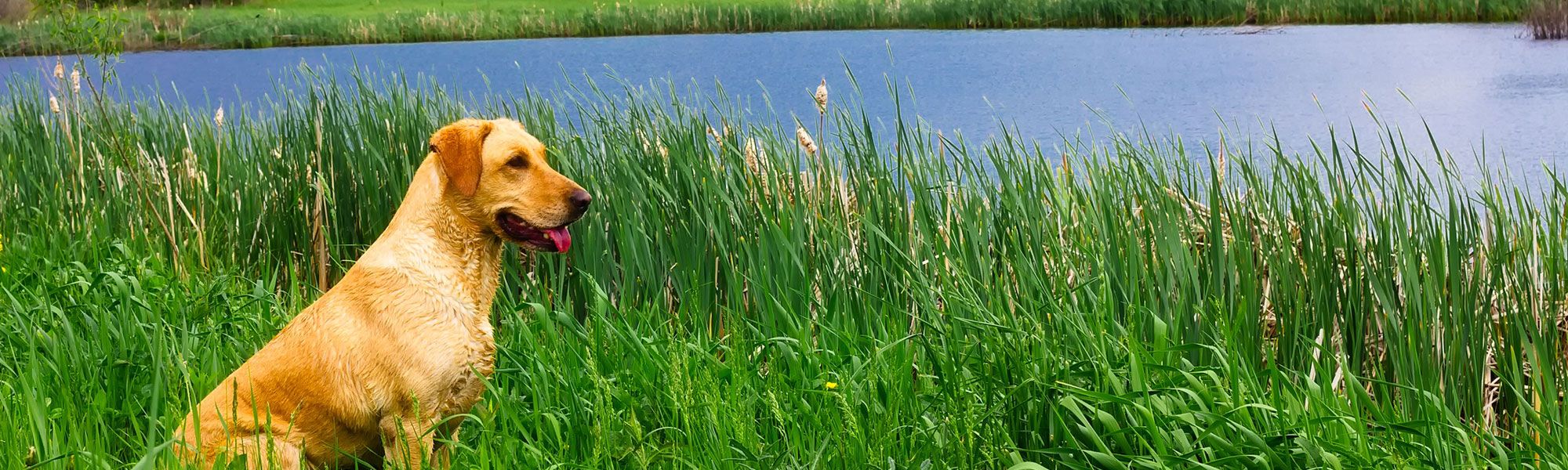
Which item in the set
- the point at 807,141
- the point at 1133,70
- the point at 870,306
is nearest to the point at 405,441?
the point at 870,306

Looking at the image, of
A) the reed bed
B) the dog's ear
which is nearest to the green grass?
the dog's ear

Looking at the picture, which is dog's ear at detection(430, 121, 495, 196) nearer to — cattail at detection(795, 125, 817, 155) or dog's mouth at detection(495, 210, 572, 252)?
dog's mouth at detection(495, 210, 572, 252)

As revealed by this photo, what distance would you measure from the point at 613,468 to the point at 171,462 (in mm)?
770

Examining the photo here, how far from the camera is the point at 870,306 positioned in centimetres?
318

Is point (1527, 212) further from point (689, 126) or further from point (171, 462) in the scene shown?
point (171, 462)

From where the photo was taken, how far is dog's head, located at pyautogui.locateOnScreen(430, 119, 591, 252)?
2.17m

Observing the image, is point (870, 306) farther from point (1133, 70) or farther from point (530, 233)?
point (1133, 70)

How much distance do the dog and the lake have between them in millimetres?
3057

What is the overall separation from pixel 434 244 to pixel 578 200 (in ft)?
0.98

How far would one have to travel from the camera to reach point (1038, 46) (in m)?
14.7

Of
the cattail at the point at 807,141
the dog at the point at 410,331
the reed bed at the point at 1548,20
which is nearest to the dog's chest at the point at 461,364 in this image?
the dog at the point at 410,331

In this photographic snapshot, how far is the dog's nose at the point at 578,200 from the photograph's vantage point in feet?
7.04

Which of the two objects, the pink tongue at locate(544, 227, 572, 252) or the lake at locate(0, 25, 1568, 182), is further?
the lake at locate(0, 25, 1568, 182)

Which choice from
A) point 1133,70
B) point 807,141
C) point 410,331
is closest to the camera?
point 410,331
